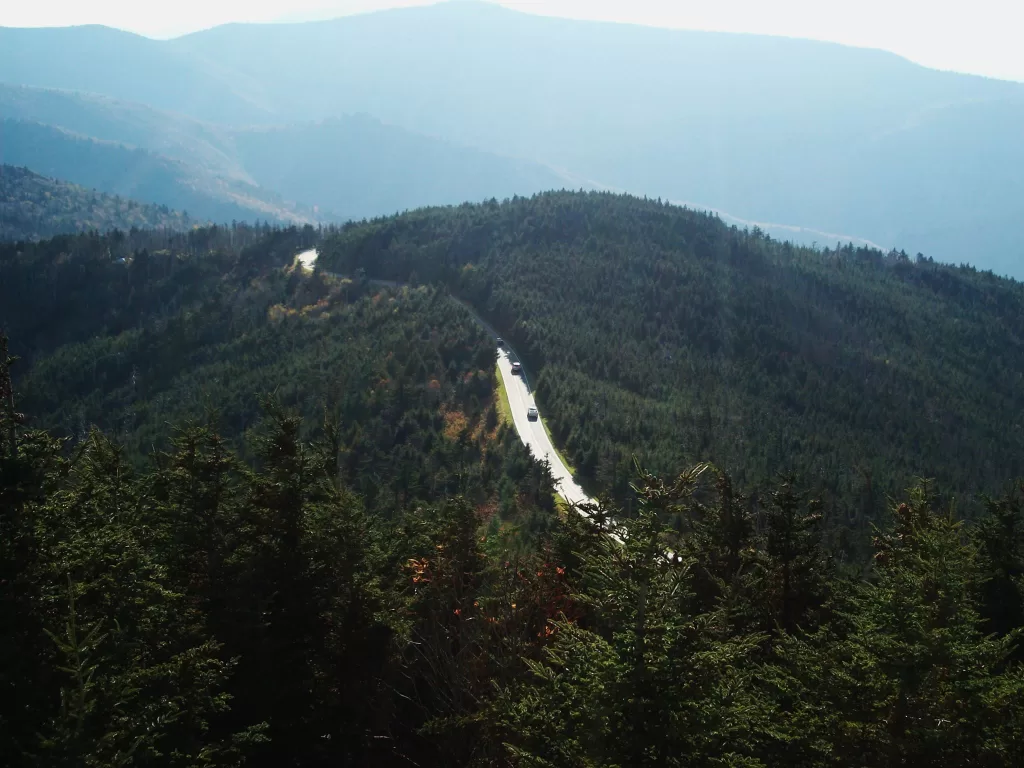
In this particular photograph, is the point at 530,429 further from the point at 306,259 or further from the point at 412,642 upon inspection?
the point at 306,259

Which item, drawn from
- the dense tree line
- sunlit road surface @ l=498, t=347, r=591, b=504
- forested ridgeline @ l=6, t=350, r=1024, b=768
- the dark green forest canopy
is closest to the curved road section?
sunlit road surface @ l=498, t=347, r=591, b=504

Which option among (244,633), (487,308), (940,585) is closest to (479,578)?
(244,633)

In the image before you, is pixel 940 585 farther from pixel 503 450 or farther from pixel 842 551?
pixel 503 450

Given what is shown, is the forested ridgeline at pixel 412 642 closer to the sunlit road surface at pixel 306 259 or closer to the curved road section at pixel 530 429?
the curved road section at pixel 530 429

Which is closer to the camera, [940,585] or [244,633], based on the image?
[940,585]

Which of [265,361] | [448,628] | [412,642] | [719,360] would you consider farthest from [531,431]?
[412,642]

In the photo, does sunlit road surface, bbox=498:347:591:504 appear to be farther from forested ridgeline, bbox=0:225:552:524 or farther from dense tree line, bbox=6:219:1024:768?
dense tree line, bbox=6:219:1024:768
